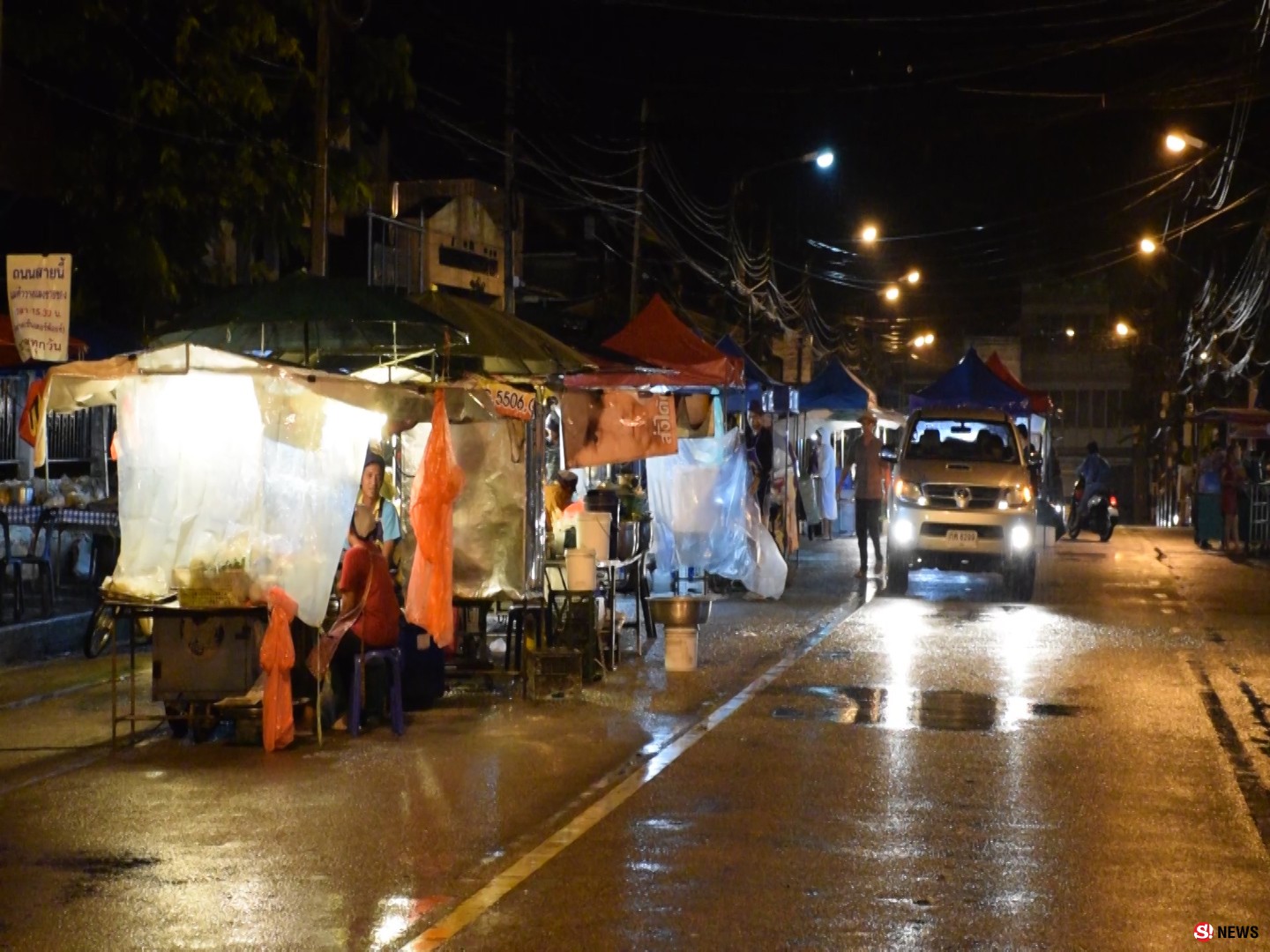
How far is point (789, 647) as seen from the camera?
14.8 meters

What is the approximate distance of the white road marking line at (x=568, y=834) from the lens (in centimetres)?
617

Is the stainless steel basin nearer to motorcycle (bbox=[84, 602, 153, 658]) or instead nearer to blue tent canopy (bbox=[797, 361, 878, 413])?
motorcycle (bbox=[84, 602, 153, 658])

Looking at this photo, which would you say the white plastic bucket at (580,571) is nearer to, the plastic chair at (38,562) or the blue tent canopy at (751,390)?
the plastic chair at (38,562)

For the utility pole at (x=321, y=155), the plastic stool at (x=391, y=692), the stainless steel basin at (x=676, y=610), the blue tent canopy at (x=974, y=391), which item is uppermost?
the utility pole at (x=321, y=155)

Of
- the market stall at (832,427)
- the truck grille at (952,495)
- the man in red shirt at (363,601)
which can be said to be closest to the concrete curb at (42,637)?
the man in red shirt at (363,601)

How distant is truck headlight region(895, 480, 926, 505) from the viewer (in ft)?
65.2

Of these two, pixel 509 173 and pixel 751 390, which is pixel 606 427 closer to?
pixel 751 390

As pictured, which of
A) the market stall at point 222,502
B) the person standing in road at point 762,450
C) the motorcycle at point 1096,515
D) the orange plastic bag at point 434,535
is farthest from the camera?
the motorcycle at point 1096,515

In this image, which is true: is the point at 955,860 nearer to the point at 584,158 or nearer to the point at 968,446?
the point at 968,446

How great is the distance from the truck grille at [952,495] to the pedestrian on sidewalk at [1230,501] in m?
10.7

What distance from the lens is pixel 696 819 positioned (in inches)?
315

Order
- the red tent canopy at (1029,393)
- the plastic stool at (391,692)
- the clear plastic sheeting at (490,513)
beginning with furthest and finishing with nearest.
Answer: the red tent canopy at (1029,393) < the clear plastic sheeting at (490,513) < the plastic stool at (391,692)

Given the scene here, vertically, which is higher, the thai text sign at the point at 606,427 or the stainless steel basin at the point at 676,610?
the thai text sign at the point at 606,427

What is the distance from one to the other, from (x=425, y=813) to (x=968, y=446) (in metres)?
13.9
